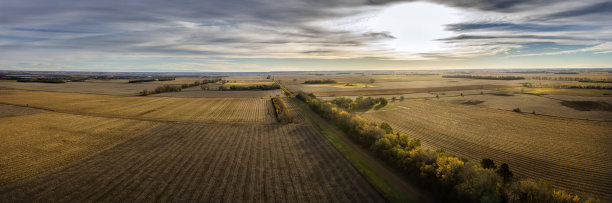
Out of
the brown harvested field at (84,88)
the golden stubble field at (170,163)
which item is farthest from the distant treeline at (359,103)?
the brown harvested field at (84,88)

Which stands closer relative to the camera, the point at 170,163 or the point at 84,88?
the point at 170,163

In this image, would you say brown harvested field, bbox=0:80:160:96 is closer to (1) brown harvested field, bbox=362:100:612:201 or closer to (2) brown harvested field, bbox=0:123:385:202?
(2) brown harvested field, bbox=0:123:385:202

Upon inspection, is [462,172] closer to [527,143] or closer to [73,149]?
[527,143]

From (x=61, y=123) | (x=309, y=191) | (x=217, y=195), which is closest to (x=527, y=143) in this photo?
(x=309, y=191)

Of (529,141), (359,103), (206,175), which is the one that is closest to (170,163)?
(206,175)

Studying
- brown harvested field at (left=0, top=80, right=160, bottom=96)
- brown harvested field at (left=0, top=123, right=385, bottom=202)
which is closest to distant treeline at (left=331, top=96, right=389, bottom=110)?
brown harvested field at (left=0, top=123, right=385, bottom=202)

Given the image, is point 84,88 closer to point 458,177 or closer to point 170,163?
point 170,163
